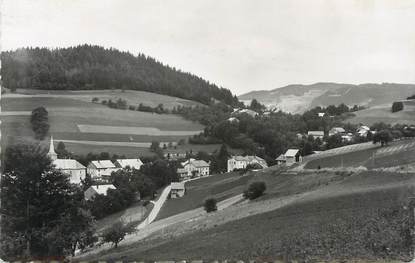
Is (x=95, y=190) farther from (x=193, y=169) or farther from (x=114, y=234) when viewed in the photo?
(x=193, y=169)

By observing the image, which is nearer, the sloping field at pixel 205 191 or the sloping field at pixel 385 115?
the sloping field at pixel 205 191

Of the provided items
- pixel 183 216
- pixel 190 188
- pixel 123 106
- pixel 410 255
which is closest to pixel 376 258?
pixel 410 255

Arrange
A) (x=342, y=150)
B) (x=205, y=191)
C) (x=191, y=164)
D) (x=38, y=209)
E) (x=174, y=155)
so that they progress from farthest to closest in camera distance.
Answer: (x=174, y=155), (x=191, y=164), (x=342, y=150), (x=205, y=191), (x=38, y=209)

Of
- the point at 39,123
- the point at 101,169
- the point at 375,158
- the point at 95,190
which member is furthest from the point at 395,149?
the point at 39,123

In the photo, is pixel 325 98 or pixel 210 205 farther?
pixel 325 98

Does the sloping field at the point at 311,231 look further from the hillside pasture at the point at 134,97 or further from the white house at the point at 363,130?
the hillside pasture at the point at 134,97

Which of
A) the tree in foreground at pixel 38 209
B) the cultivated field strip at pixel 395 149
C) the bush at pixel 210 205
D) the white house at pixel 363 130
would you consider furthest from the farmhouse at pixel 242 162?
the tree in foreground at pixel 38 209
